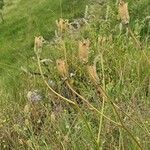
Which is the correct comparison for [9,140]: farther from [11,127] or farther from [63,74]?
[63,74]

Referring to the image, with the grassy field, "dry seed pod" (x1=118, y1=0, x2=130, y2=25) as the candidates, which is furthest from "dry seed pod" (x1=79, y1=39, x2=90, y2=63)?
"dry seed pod" (x1=118, y1=0, x2=130, y2=25)

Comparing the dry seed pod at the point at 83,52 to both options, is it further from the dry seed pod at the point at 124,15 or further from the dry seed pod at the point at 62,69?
the dry seed pod at the point at 124,15

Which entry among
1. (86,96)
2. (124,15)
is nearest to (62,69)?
(124,15)

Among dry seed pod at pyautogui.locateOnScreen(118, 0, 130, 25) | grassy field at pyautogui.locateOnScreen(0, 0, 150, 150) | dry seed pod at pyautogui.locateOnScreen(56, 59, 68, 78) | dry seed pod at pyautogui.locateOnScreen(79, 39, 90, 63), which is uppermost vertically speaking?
dry seed pod at pyautogui.locateOnScreen(118, 0, 130, 25)

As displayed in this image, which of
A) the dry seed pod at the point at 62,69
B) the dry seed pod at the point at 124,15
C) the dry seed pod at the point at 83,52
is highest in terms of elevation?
the dry seed pod at the point at 124,15

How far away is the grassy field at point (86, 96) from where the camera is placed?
3146 millimetres

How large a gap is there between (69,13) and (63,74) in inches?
526

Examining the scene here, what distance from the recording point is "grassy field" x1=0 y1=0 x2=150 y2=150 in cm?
315

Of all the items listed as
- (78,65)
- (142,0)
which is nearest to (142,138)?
(78,65)

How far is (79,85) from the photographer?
20.3 feet

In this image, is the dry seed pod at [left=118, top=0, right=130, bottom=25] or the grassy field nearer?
the dry seed pod at [left=118, top=0, right=130, bottom=25]

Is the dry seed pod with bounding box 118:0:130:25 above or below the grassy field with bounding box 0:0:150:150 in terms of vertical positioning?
above

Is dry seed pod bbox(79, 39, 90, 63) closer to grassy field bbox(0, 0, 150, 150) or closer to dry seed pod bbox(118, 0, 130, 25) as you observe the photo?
grassy field bbox(0, 0, 150, 150)

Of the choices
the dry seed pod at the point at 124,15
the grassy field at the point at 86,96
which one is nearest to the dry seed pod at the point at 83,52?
the grassy field at the point at 86,96
